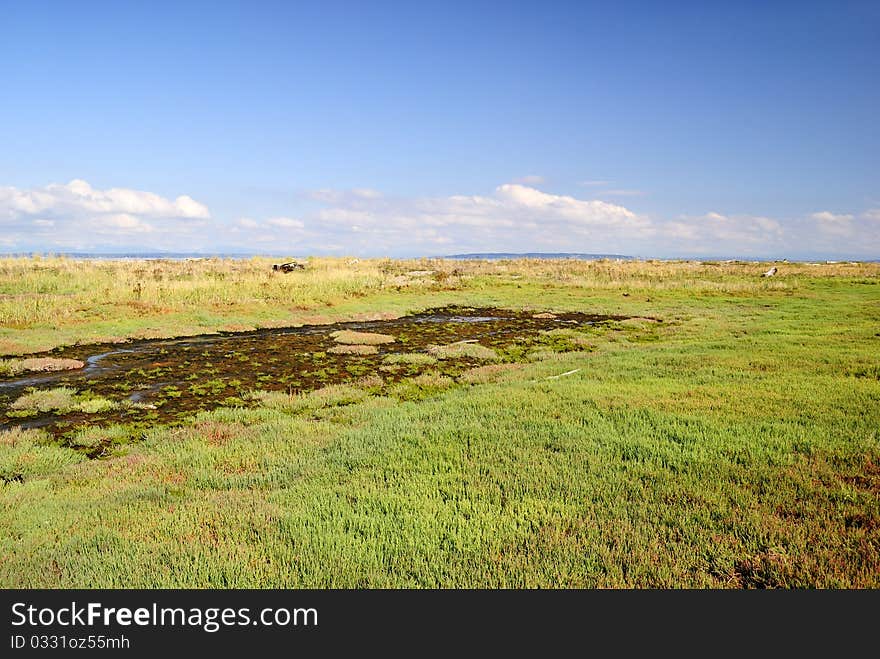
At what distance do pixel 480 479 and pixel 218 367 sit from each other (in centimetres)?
1487

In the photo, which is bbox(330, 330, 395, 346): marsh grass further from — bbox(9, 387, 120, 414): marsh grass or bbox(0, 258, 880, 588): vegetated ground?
bbox(9, 387, 120, 414): marsh grass

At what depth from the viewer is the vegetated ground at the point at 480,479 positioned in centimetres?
586

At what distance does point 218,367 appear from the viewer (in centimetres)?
1997

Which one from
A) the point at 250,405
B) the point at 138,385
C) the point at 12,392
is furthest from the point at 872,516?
the point at 12,392

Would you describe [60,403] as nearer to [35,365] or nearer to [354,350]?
[35,365]

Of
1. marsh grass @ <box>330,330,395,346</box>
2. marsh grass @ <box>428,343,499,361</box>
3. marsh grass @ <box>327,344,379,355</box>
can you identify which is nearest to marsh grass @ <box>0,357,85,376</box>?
marsh grass @ <box>327,344,379,355</box>

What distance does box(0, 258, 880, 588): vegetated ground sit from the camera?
5.86m

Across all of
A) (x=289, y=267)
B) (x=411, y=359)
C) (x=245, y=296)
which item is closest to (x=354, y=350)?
(x=411, y=359)

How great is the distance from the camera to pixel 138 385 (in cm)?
1712

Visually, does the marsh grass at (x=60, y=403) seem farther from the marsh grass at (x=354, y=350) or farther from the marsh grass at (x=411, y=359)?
the marsh grass at (x=411, y=359)

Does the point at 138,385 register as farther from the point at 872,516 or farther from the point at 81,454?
the point at 872,516

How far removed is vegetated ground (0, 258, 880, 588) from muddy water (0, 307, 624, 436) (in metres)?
0.41

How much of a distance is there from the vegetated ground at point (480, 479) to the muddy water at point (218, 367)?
1.35 feet

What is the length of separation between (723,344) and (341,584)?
68.3 ft
